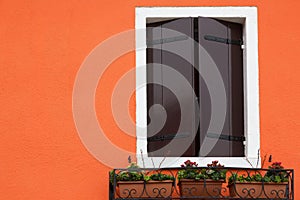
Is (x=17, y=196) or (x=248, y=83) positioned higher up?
(x=248, y=83)

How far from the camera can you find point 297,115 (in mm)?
9945

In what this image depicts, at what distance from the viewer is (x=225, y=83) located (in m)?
10.1

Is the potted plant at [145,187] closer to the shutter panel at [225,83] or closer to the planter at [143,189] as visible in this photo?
the planter at [143,189]

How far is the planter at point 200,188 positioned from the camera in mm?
9461

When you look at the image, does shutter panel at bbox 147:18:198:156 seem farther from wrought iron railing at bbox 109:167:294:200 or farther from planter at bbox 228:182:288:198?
planter at bbox 228:182:288:198

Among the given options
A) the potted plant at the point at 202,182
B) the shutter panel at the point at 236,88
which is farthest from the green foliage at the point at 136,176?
the shutter panel at the point at 236,88

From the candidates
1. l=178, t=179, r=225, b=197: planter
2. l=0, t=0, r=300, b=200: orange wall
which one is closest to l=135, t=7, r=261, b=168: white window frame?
l=0, t=0, r=300, b=200: orange wall

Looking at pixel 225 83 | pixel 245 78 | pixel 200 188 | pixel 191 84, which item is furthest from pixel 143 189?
pixel 245 78

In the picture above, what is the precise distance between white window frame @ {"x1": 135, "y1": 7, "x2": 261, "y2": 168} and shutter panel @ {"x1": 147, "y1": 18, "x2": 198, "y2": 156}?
0.31ft

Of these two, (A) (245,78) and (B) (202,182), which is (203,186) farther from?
(A) (245,78)

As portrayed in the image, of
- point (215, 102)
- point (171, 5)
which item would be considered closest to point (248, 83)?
point (215, 102)

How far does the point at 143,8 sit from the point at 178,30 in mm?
370

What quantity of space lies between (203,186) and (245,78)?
117 centimetres

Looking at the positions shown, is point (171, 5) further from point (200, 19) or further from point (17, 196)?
point (17, 196)
